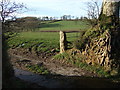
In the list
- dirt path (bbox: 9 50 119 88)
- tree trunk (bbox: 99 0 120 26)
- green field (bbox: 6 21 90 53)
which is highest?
tree trunk (bbox: 99 0 120 26)

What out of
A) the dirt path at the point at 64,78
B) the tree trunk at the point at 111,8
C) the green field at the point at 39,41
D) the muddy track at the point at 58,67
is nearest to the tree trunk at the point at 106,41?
the tree trunk at the point at 111,8

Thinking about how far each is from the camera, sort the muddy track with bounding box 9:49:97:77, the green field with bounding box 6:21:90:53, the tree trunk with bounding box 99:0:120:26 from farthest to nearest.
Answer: the green field with bounding box 6:21:90:53 < the tree trunk with bounding box 99:0:120:26 < the muddy track with bounding box 9:49:97:77

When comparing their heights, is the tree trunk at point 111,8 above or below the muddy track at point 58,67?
above

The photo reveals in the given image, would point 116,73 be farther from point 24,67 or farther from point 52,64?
point 24,67

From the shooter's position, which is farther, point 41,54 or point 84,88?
point 41,54

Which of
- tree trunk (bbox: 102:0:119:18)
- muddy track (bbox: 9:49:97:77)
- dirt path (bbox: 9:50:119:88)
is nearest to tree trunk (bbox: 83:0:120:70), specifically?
tree trunk (bbox: 102:0:119:18)

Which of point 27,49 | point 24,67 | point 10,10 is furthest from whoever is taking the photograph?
point 27,49

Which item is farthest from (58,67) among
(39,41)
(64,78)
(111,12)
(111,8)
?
(39,41)

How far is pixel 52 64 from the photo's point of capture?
587 inches

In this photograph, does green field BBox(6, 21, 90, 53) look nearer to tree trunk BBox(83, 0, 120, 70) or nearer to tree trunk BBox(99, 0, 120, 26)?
tree trunk BBox(83, 0, 120, 70)

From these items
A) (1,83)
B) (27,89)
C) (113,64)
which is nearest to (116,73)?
(113,64)

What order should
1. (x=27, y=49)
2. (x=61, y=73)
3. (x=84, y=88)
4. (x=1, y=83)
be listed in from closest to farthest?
1. (x=1, y=83)
2. (x=84, y=88)
3. (x=61, y=73)
4. (x=27, y=49)

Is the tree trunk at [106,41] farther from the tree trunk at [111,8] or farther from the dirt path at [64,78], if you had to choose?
the dirt path at [64,78]

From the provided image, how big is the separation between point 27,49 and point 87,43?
359 inches
